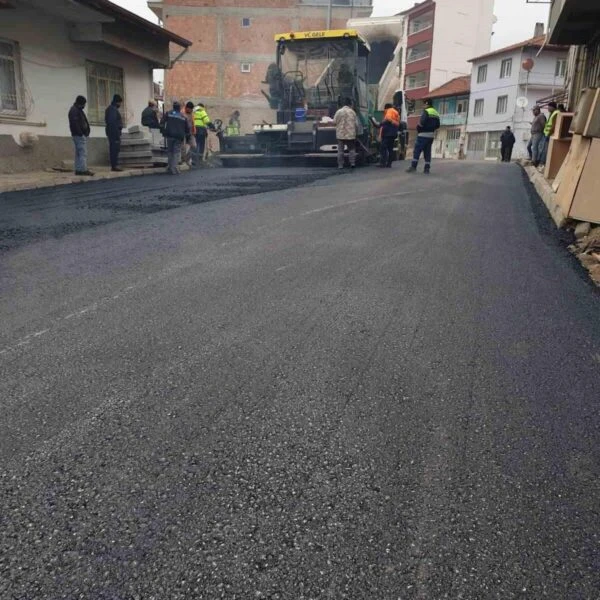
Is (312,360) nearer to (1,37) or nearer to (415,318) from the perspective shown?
(415,318)

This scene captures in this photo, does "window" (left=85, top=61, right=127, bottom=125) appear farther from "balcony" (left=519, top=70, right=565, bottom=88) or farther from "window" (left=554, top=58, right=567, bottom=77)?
"window" (left=554, top=58, right=567, bottom=77)

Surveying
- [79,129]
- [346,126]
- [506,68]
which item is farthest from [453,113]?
[79,129]

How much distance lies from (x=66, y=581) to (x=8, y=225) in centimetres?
572

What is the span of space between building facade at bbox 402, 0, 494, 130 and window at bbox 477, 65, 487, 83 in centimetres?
477

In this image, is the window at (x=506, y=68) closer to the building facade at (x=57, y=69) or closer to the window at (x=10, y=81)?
the building facade at (x=57, y=69)

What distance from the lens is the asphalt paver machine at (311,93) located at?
14.9 metres

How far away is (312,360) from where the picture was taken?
2.89 meters

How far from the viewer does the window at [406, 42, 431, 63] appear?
5388 cm

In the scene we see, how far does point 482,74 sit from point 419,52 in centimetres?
901

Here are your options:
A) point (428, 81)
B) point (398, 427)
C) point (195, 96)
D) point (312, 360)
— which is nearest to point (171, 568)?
point (398, 427)

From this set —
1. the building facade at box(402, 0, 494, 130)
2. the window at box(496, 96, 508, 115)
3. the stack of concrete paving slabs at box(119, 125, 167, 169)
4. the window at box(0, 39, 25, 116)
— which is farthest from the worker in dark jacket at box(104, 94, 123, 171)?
the building facade at box(402, 0, 494, 130)

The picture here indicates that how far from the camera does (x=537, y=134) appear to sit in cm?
1683

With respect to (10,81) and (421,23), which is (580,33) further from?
(421,23)

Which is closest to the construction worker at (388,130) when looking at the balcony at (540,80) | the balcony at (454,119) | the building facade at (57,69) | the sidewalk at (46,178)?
the sidewalk at (46,178)
